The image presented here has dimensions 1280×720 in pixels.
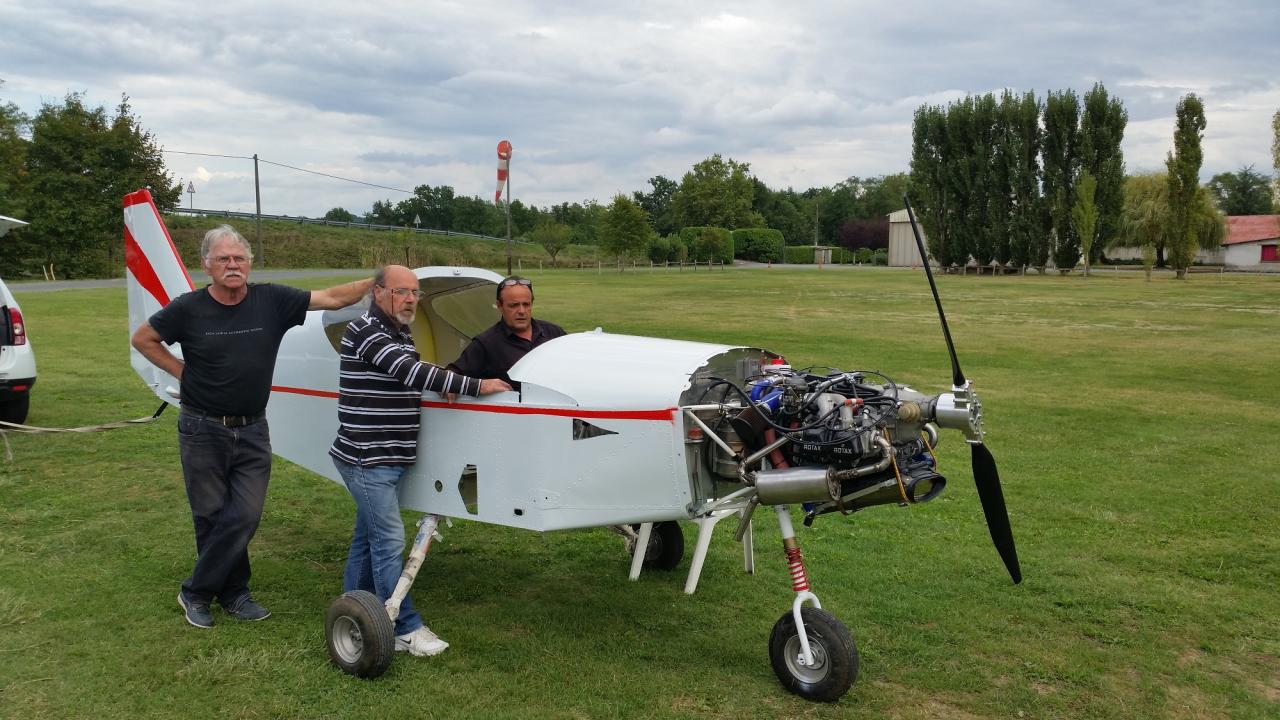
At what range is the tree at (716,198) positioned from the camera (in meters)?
108

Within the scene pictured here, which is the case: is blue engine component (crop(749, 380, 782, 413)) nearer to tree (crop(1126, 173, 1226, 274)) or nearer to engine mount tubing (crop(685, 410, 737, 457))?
engine mount tubing (crop(685, 410, 737, 457))

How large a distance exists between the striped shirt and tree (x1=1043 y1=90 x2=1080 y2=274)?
209ft

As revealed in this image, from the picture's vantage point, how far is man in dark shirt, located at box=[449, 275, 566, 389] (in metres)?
4.70

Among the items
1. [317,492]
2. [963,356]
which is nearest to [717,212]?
[963,356]

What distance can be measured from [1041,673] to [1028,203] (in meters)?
63.7

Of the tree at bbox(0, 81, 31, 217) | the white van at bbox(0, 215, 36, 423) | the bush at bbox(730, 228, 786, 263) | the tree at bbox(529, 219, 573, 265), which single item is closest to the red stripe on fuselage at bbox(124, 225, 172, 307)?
the white van at bbox(0, 215, 36, 423)

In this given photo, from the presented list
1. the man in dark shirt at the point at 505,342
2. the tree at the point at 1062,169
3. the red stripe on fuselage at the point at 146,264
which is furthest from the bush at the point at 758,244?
the man in dark shirt at the point at 505,342

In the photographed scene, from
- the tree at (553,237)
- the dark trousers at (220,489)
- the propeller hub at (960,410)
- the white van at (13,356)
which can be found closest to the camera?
the propeller hub at (960,410)

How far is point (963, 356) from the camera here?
671 inches

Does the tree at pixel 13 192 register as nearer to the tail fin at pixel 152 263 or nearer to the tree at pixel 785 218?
the tail fin at pixel 152 263

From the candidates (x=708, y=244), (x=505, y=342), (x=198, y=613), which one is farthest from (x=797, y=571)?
(x=708, y=244)

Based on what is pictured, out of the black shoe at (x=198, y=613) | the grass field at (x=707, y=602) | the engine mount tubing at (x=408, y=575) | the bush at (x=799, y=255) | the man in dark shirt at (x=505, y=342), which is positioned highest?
the bush at (x=799, y=255)

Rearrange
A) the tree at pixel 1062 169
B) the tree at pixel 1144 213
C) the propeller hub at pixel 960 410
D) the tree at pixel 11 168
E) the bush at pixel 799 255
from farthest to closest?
the bush at pixel 799 255
the tree at pixel 1144 213
the tree at pixel 1062 169
the tree at pixel 11 168
the propeller hub at pixel 960 410

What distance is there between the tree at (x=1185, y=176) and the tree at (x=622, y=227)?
114 ft
